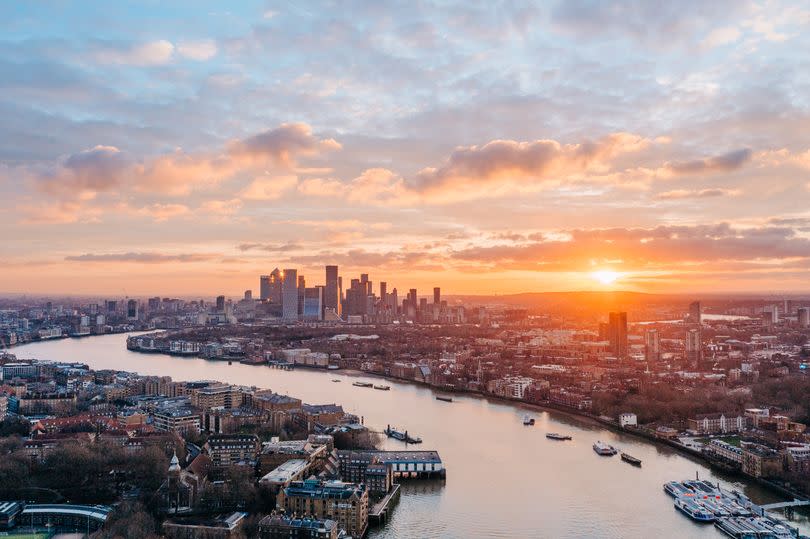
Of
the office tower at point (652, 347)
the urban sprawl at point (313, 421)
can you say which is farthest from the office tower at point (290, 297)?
the office tower at point (652, 347)

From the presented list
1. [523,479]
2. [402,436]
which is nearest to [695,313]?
[402,436]

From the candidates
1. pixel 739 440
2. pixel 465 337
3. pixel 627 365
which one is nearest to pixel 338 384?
pixel 627 365

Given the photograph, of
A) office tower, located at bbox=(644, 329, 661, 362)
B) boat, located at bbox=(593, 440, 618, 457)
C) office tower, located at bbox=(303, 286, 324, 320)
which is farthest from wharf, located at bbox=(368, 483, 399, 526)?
office tower, located at bbox=(303, 286, 324, 320)

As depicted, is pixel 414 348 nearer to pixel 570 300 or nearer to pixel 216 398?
pixel 216 398

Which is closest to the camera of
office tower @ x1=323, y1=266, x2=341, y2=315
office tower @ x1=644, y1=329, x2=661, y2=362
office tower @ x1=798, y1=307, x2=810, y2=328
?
office tower @ x1=644, y1=329, x2=661, y2=362

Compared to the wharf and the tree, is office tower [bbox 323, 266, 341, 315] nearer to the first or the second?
the wharf

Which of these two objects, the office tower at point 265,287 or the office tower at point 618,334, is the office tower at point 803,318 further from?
the office tower at point 265,287

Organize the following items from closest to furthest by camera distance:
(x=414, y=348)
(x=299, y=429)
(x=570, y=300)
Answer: (x=299, y=429)
(x=414, y=348)
(x=570, y=300)
